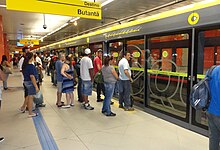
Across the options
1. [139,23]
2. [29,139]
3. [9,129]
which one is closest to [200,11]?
[139,23]

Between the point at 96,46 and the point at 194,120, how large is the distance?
5.06 m

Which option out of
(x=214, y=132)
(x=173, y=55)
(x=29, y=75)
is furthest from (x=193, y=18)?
(x=29, y=75)

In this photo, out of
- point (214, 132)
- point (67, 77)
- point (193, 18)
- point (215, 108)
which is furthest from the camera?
point (67, 77)

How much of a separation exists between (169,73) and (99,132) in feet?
6.54

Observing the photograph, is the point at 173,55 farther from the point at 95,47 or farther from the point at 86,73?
the point at 95,47

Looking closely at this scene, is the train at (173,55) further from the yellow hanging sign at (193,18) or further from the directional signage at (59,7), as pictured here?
the directional signage at (59,7)

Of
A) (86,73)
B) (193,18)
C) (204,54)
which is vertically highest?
(193,18)

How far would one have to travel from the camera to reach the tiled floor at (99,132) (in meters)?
3.07

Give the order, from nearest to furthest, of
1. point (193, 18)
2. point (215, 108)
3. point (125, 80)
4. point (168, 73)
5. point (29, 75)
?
point (215, 108) → point (193, 18) → point (29, 75) → point (168, 73) → point (125, 80)

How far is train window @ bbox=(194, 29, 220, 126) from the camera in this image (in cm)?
333

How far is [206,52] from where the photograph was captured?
350 cm

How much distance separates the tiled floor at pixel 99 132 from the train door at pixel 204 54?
0.35 meters

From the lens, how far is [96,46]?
7.74 m

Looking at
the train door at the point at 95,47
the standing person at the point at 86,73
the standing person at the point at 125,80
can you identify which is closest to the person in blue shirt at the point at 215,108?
the standing person at the point at 125,80
